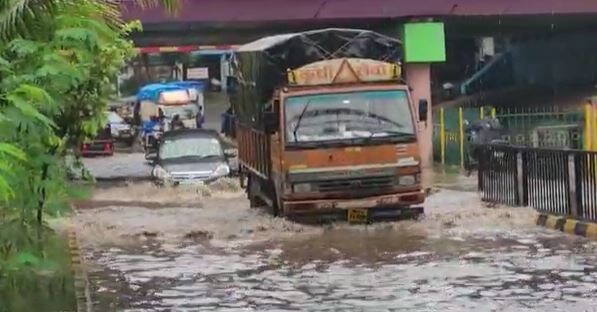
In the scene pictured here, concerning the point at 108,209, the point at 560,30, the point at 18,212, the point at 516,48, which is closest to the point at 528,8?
the point at 560,30

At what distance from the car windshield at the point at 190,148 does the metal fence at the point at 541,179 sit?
372 inches

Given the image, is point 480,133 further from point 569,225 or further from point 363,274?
point 363,274

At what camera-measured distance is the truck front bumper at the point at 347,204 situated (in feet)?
60.8

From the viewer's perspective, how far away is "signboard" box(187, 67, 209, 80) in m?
76.7

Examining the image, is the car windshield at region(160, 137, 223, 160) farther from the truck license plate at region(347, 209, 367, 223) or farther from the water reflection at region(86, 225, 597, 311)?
the water reflection at region(86, 225, 597, 311)

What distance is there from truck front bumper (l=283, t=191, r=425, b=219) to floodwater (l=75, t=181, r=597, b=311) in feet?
1.00

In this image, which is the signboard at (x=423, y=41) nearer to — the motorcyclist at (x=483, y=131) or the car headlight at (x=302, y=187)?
the motorcyclist at (x=483, y=131)

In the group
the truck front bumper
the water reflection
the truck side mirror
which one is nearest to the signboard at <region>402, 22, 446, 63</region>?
the truck side mirror

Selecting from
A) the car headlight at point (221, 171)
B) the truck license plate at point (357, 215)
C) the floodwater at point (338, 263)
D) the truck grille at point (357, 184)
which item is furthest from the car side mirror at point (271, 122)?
the car headlight at point (221, 171)

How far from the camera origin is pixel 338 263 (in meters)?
14.7

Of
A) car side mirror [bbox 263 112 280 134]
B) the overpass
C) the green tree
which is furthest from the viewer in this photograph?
the overpass

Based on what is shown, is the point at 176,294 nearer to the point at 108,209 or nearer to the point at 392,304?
the point at 392,304

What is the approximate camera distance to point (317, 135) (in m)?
18.6

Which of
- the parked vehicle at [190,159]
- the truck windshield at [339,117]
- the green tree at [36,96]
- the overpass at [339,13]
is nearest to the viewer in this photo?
the green tree at [36,96]
